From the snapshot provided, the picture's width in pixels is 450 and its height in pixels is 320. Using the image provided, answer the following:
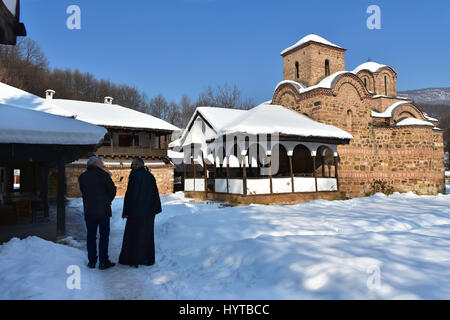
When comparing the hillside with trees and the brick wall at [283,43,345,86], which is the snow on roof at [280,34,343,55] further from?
the hillside with trees

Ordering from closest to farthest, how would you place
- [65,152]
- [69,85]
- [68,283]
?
[68,283]
[65,152]
[69,85]

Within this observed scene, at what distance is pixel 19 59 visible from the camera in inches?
1494

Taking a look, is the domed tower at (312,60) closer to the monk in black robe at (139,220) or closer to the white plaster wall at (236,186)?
the white plaster wall at (236,186)

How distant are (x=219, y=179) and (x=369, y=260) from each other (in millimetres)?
9605

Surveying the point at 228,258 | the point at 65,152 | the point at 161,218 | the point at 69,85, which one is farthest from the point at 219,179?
the point at 69,85

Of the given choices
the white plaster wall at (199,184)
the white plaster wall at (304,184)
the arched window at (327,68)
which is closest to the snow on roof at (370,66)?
the arched window at (327,68)

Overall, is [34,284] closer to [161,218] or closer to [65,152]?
[65,152]

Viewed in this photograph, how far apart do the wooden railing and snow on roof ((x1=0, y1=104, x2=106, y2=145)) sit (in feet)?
43.8

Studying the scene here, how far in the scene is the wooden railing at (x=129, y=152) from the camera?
18.6m

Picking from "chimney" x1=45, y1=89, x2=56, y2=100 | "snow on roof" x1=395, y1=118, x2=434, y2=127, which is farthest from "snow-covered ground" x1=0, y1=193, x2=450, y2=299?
"chimney" x1=45, y1=89, x2=56, y2=100

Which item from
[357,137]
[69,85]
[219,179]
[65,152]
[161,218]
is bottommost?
[161,218]

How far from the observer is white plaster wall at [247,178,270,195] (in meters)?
11.6

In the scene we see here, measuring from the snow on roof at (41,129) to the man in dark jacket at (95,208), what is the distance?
131 centimetres

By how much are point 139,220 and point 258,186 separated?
768 cm
